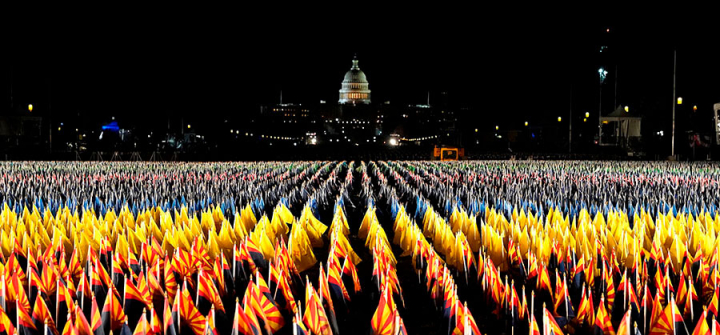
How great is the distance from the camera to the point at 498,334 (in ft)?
18.8

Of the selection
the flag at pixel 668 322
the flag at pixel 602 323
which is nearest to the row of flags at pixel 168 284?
the flag at pixel 602 323

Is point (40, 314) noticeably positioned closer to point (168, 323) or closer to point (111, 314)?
point (111, 314)

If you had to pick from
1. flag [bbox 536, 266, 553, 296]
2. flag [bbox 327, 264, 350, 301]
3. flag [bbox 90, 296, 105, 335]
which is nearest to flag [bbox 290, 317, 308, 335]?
flag [bbox 90, 296, 105, 335]

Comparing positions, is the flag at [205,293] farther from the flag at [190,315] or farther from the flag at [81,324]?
the flag at [81,324]

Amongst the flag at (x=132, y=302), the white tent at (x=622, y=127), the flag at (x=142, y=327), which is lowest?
the flag at (x=132, y=302)

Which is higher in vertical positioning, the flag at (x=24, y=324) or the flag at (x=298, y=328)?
the flag at (x=298, y=328)

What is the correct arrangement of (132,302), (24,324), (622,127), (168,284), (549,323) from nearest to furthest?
(549,323) < (24,324) < (132,302) < (168,284) < (622,127)

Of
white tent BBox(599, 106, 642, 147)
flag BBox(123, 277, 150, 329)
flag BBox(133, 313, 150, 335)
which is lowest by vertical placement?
flag BBox(123, 277, 150, 329)

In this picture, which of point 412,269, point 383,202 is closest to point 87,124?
point 383,202

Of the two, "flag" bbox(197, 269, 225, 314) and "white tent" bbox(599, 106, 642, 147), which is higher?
"white tent" bbox(599, 106, 642, 147)

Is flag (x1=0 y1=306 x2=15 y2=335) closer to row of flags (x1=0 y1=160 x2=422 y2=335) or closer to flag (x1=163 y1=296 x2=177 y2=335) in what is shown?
row of flags (x1=0 y1=160 x2=422 y2=335)

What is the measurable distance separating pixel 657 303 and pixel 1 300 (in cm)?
447

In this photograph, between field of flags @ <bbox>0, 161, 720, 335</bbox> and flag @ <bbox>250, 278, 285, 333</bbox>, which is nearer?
field of flags @ <bbox>0, 161, 720, 335</bbox>

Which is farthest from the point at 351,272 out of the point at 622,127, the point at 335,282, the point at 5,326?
the point at 622,127
